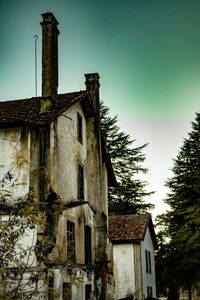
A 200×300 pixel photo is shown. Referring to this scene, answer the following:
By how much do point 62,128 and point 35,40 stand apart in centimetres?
451

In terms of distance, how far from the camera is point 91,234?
889 inches

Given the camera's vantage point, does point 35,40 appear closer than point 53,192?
No

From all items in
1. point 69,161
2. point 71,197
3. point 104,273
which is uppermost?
point 69,161

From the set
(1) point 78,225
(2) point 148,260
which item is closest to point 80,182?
(1) point 78,225

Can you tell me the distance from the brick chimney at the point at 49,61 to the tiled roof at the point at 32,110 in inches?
19.5

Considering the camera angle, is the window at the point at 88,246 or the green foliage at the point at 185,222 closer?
the window at the point at 88,246

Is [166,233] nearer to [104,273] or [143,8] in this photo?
[104,273]

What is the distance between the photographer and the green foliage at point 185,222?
2986 centimetres

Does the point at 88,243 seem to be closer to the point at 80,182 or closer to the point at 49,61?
the point at 80,182

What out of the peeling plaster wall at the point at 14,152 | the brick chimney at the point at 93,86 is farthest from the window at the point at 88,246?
the brick chimney at the point at 93,86

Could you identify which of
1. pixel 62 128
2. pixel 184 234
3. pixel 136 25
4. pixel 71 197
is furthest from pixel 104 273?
pixel 136 25

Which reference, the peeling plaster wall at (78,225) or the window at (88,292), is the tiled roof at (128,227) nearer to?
the peeling plaster wall at (78,225)

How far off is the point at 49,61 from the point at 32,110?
2.21m

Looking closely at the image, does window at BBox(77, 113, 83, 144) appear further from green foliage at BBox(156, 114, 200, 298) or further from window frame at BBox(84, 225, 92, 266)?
green foliage at BBox(156, 114, 200, 298)
